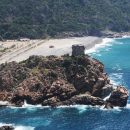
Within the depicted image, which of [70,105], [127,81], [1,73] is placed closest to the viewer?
[70,105]

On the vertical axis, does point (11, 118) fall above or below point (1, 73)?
below

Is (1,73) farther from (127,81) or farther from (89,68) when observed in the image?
(127,81)

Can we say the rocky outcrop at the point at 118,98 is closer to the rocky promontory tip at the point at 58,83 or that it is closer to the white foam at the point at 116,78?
the rocky promontory tip at the point at 58,83

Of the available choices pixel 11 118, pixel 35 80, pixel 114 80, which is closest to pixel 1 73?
pixel 35 80

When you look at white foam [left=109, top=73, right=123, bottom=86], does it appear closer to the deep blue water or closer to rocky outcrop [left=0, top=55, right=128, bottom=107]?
rocky outcrop [left=0, top=55, right=128, bottom=107]

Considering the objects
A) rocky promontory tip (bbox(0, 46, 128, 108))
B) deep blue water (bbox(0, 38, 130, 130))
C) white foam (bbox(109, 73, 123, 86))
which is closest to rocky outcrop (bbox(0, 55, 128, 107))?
rocky promontory tip (bbox(0, 46, 128, 108))

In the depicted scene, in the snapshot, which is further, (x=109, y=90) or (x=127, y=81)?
(x=127, y=81)

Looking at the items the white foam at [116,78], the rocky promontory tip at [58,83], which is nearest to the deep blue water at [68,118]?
the rocky promontory tip at [58,83]

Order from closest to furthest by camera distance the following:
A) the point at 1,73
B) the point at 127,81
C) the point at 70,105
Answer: the point at 70,105 → the point at 1,73 → the point at 127,81
